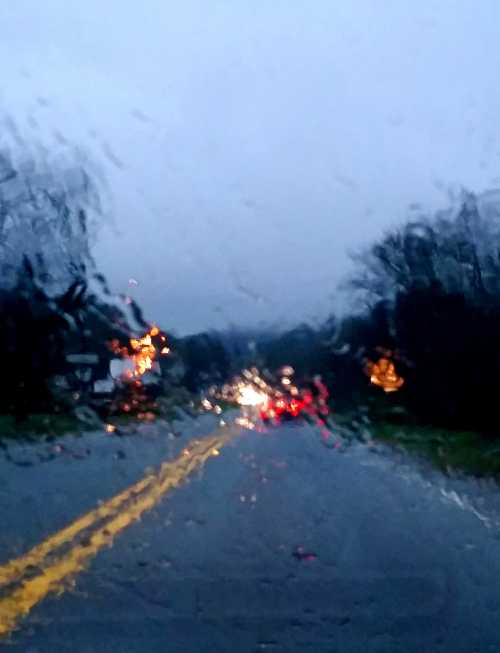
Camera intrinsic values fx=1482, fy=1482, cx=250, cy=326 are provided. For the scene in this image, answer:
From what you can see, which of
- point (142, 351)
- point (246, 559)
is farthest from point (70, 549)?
point (142, 351)

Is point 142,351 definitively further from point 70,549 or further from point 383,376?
point 70,549

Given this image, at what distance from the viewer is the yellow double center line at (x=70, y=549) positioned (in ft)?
35.8

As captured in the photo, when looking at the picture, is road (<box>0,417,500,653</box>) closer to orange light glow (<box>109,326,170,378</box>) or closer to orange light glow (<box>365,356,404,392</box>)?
orange light glow (<box>109,326,170,378</box>)

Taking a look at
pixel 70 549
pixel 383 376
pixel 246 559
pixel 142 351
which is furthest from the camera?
pixel 383 376

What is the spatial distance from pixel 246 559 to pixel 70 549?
1.78m

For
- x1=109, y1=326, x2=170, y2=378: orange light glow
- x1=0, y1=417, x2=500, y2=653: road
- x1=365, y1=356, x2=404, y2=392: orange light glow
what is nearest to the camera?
x1=0, y1=417, x2=500, y2=653: road

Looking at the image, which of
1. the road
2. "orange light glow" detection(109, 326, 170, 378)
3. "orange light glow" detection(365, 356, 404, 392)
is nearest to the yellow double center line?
the road

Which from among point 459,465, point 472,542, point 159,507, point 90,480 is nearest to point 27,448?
point 90,480

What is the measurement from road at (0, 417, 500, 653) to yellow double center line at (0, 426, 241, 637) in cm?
2

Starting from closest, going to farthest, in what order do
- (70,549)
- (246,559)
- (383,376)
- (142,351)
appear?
1. (246,559)
2. (70,549)
3. (142,351)
4. (383,376)

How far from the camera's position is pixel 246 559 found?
43.8 feet

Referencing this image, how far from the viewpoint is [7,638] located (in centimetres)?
933

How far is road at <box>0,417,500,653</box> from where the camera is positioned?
9.67 meters

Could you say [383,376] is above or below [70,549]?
below
